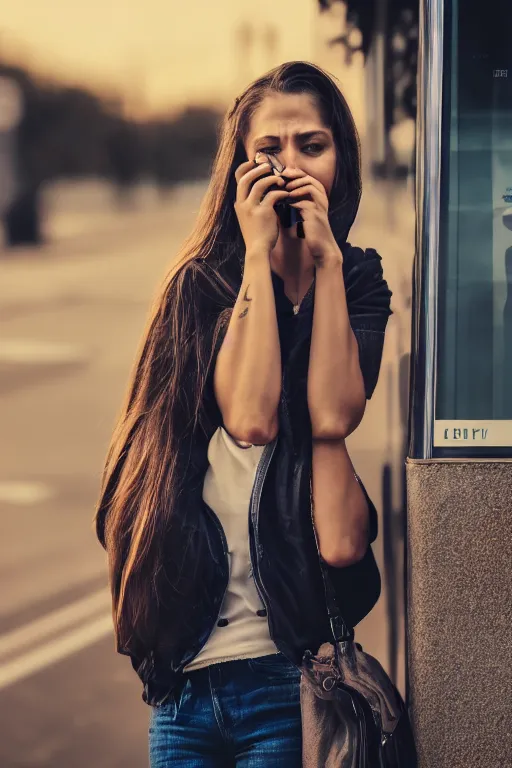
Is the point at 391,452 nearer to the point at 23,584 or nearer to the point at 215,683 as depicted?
the point at 215,683

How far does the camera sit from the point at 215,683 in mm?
3322

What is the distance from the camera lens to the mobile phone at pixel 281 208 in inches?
134

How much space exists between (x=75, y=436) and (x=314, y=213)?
1025 millimetres

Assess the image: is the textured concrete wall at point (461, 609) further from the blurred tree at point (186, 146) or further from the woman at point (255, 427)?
the blurred tree at point (186, 146)

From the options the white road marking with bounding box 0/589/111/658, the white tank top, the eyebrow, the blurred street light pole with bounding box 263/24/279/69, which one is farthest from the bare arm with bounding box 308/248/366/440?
the white road marking with bounding box 0/589/111/658

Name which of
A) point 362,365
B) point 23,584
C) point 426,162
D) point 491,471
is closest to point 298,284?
point 362,365

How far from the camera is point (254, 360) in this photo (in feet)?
11.1

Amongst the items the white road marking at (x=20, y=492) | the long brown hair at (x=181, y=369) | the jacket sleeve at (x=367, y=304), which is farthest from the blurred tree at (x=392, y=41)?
the white road marking at (x=20, y=492)

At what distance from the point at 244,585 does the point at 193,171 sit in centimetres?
129

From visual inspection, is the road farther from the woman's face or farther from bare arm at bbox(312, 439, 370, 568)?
the woman's face

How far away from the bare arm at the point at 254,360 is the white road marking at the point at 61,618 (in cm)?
70

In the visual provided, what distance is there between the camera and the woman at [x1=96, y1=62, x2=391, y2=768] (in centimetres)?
338

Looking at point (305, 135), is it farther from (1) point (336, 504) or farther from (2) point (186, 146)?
(1) point (336, 504)

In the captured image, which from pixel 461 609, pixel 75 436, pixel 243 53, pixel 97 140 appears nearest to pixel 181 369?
pixel 75 436
